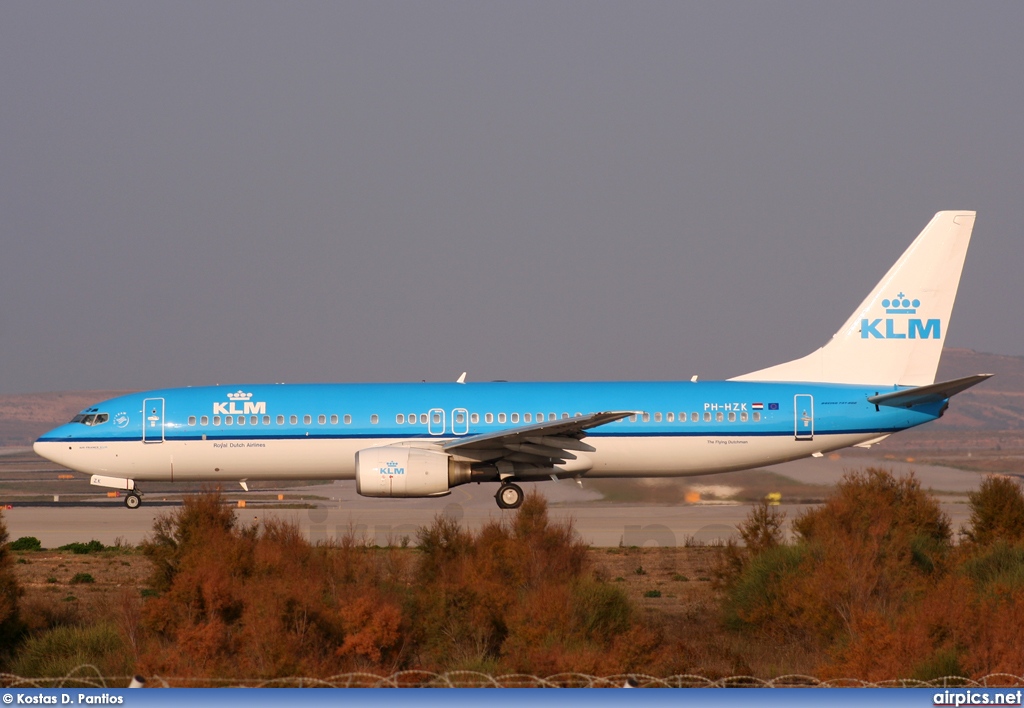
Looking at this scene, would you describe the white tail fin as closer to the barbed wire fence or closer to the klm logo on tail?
the klm logo on tail

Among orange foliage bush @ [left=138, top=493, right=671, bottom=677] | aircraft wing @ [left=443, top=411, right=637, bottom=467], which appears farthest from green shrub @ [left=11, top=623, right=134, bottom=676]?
aircraft wing @ [left=443, top=411, right=637, bottom=467]

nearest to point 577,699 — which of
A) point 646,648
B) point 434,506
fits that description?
point 646,648

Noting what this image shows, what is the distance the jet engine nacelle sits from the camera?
910 inches

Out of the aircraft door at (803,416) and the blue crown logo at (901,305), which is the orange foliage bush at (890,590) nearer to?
the aircraft door at (803,416)

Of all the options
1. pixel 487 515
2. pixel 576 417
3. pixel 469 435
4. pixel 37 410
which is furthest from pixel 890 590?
pixel 37 410

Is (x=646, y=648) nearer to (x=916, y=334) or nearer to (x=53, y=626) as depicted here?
(x=53, y=626)

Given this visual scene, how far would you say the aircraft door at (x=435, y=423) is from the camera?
24.8m

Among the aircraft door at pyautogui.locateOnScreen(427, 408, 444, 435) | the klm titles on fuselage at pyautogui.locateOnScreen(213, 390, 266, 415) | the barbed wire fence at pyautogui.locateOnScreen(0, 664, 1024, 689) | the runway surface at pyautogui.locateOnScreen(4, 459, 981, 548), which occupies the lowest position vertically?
the barbed wire fence at pyautogui.locateOnScreen(0, 664, 1024, 689)

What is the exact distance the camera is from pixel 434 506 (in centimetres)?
3086

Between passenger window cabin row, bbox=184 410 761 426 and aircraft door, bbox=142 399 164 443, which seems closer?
passenger window cabin row, bbox=184 410 761 426

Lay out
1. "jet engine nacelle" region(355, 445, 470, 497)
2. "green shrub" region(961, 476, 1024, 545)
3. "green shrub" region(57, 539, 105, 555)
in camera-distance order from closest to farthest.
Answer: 1. "green shrub" region(961, 476, 1024, 545)
2. "green shrub" region(57, 539, 105, 555)
3. "jet engine nacelle" region(355, 445, 470, 497)

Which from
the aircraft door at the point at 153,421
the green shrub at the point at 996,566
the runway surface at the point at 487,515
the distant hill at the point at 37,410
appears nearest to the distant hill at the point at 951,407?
the distant hill at the point at 37,410

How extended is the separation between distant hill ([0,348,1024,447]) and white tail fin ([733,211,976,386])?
451 ft

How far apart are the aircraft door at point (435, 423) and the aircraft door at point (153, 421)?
6.09 meters
